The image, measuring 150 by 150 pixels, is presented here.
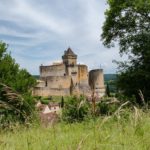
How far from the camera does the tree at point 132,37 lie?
2356cm

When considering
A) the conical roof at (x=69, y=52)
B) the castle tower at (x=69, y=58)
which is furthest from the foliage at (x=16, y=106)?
the conical roof at (x=69, y=52)

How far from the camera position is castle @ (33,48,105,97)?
7006 cm

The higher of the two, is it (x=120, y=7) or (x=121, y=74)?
(x=120, y=7)

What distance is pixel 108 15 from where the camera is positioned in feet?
85.6

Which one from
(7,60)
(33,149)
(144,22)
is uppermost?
(144,22)

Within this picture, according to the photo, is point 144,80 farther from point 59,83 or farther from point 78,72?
point 78,72

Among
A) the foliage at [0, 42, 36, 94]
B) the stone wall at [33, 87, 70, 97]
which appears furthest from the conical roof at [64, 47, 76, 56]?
the foliage at [0, 42, 36, 94]

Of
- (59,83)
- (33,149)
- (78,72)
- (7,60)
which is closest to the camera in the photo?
(33,149)

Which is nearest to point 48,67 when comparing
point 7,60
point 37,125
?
point 7,60

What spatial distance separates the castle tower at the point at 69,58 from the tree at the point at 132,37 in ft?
173

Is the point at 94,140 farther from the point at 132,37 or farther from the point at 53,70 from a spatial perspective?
the point at 53,70

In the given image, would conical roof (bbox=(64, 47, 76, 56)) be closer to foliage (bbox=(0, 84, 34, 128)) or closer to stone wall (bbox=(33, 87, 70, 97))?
stone wall (bbox=(33, 87, 70, 97))

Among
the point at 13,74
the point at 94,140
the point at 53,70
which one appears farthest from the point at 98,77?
the point at 94,140

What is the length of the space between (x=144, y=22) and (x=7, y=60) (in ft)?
30.5
